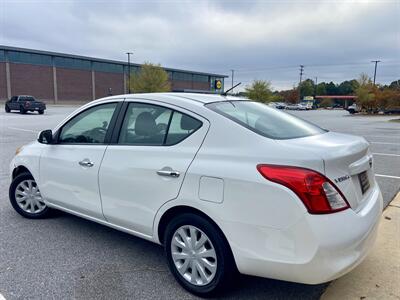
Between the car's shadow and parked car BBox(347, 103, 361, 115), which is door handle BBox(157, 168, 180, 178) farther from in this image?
parked car BBox(347, 103, 361, 115)

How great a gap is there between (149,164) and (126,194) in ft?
1.37

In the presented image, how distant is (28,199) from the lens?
171 inches

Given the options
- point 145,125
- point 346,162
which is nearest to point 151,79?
point 145,125

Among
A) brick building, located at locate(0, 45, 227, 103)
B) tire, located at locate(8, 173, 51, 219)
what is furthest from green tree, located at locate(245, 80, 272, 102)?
tire, located at locate(8, 173, 51, 219)

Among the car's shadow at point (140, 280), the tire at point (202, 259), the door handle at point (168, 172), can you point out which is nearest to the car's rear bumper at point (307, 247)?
the tire at point (202, 259)

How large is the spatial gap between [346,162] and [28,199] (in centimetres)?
385

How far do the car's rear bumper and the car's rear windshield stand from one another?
75cm

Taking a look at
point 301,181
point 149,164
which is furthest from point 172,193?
point 301,181

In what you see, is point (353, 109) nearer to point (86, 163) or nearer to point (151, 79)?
point (151, 79)

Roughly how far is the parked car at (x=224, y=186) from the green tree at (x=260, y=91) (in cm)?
4931

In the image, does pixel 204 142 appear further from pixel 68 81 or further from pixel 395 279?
pixel 68 81

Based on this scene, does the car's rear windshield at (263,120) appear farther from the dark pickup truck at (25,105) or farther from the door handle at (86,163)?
the dark pickup truck at (25,105)

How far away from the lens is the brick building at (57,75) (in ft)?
172

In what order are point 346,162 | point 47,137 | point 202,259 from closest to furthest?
point 346,162
point 202,259
point 47,137
